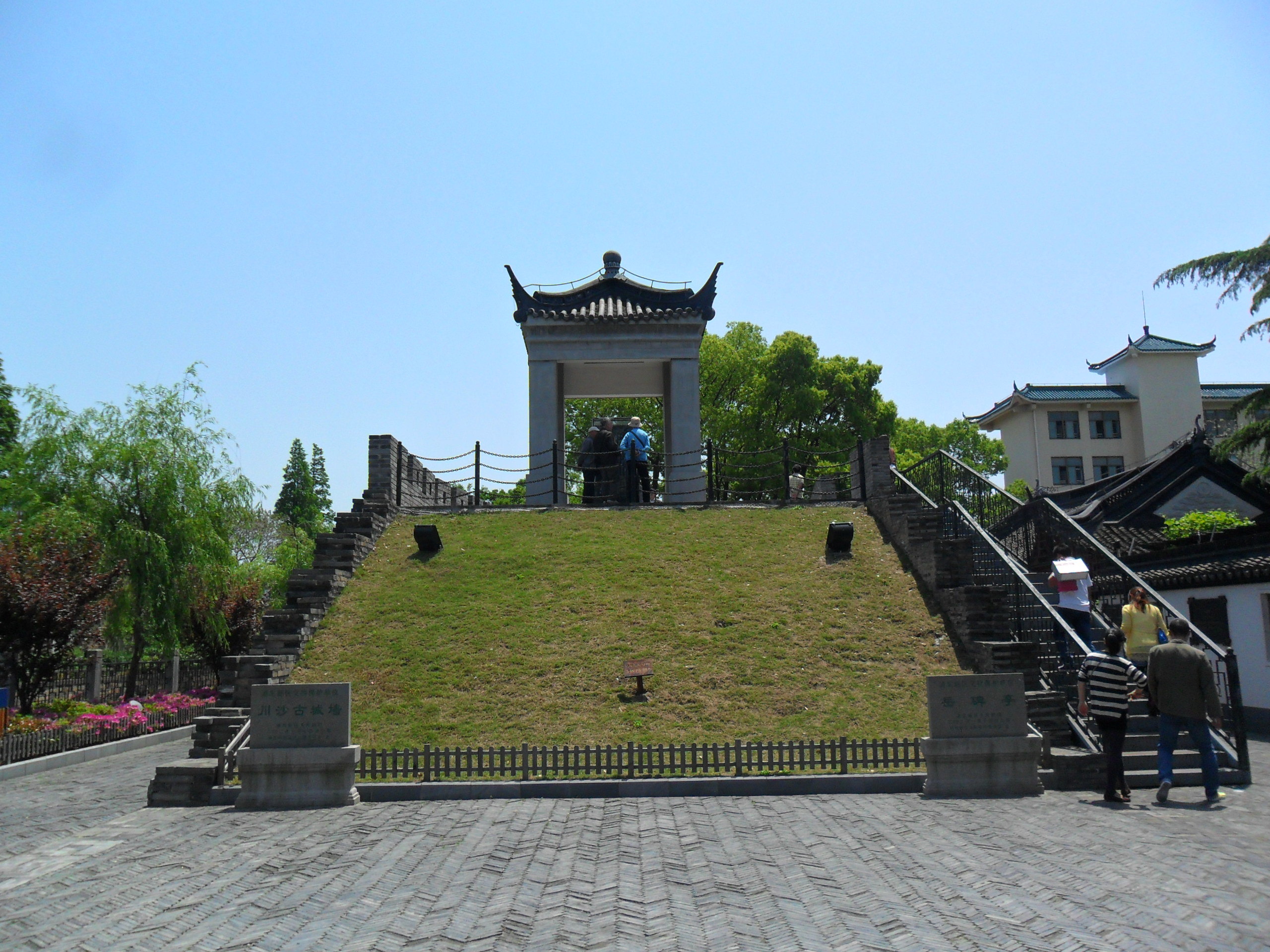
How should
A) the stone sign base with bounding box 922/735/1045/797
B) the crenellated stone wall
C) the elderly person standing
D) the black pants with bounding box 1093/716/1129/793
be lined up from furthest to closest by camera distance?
the elderly person standing → the crenellated stone wall → the stone sign base with bounding box 922/735/1045/797 → the black pants with bounding box 1093/716/1129/793

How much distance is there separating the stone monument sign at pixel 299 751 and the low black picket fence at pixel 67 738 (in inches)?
269

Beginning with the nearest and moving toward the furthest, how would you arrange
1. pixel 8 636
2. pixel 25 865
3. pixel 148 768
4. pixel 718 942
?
pixel 718 942 < pixel 25 865 < pixel 148 768 < pixel 8 636

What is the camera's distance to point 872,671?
44.5 ft

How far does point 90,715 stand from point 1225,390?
68574mm

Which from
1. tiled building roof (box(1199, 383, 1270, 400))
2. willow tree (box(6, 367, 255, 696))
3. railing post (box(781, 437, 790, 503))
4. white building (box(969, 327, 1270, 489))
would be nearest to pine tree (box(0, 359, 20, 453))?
willow tree (box(6, 367, 255, 696))

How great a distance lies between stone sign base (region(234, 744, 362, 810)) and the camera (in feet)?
34.3

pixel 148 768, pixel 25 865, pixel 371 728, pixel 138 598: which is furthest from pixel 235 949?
pixel 138 598

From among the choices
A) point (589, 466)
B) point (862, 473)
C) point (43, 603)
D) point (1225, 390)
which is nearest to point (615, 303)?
point (589, 466)

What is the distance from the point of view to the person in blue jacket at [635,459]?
75.5 feet

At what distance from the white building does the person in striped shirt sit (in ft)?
169

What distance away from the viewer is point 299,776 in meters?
10.5

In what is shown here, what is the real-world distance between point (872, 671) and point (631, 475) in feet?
34.7

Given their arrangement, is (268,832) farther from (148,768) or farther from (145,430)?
(145,430)

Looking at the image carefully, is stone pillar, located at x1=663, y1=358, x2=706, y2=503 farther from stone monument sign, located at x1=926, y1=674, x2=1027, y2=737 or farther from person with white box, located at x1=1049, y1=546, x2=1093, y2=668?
stone monument sign, located at x1=926, y1=674, x2=1027, y2=737
